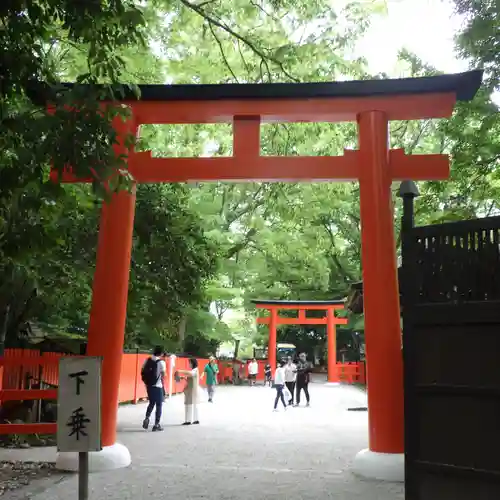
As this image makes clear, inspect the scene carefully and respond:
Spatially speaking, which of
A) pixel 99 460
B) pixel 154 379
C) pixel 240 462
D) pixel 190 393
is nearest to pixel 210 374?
pixel 190 393

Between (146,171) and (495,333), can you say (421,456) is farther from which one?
(146,171)

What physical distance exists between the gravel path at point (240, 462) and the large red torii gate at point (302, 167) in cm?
62

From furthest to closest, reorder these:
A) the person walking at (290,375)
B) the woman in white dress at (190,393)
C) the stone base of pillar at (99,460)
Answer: the person walking at (290,375) < the woman in white dress at (190,393) < the stone base of pillar at (99,460)

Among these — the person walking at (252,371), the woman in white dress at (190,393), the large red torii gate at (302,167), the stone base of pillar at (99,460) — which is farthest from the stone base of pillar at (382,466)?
the person walking at (252,371)

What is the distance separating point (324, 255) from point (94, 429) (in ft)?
85.4

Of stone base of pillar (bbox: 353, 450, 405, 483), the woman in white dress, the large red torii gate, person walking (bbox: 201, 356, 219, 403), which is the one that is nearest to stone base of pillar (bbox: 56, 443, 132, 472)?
the large red torii gate

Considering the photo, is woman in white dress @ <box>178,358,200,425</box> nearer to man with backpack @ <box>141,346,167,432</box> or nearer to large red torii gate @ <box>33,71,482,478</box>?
man with backpack @ <box>141,346,167,432</box>

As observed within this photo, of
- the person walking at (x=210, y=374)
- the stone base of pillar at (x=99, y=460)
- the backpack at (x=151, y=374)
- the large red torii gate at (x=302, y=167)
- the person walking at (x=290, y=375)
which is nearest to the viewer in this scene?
the stone base of pillar at (x=99, y=460)

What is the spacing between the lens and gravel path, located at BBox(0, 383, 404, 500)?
6.08 metres

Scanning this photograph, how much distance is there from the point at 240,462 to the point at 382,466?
86.4 inches

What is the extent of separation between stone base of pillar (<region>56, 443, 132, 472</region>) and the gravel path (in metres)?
0.16

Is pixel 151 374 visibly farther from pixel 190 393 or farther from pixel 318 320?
pixel 318 320

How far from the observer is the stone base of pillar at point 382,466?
658cm

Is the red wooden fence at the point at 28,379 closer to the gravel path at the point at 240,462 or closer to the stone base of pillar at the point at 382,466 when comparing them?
the gravel path at the point at 240,462
